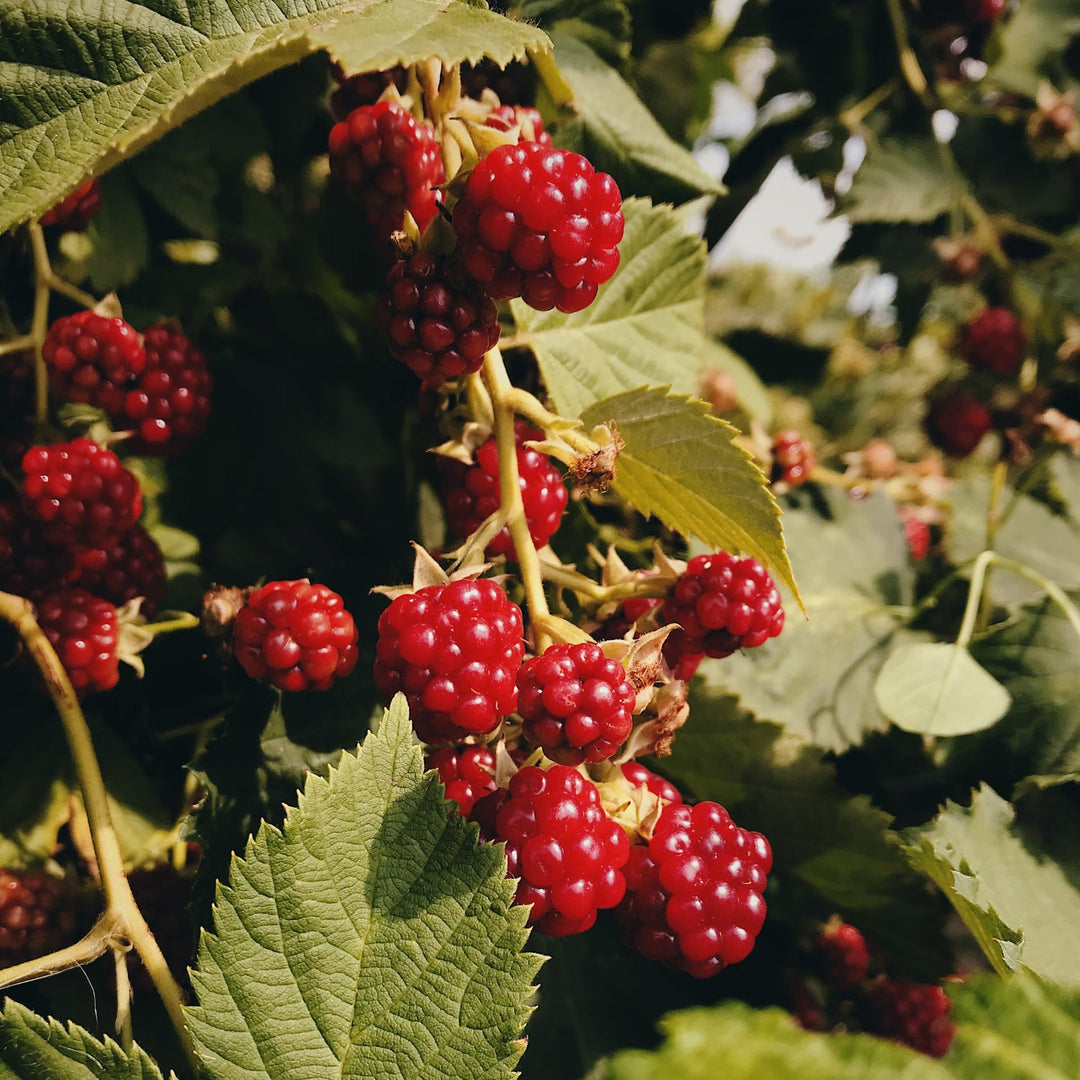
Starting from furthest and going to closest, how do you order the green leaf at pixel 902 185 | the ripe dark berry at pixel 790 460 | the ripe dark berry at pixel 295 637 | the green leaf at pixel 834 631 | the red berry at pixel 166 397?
the green leaf at pixel 902 185 → the ripe dark berry at pixel 790 460 → the green leaf at pixel 834 631 → the red berry at pixel 166 397 → the ripe dark berry at pixel 295 637

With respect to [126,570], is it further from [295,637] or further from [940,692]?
[940,692]

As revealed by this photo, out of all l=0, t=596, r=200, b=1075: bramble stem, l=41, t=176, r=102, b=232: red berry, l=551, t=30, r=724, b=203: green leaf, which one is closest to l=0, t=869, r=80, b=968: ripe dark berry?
l=0, t=596, r=200, b=1075: bramble stem

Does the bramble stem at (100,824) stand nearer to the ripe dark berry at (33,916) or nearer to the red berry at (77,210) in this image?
the ripe dark berry at (33,916)

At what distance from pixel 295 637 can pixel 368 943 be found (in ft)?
0.70

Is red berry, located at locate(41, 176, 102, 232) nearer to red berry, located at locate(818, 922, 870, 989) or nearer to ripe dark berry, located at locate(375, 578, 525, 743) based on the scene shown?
ripe dark berry, located at locate(375, 578, 525, 743)

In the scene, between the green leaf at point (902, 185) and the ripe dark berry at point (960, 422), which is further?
the ripe dark berry at point (960, 422)

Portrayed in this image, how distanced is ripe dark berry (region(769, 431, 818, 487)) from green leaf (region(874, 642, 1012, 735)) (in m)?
0.27

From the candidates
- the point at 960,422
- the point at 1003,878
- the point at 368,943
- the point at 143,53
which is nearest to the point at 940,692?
the point at 1003,878

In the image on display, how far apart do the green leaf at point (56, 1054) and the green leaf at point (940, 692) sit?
0.69m

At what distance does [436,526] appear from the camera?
899mm

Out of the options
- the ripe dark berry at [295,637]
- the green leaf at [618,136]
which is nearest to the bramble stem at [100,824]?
the ripe dark berry at [295,637]

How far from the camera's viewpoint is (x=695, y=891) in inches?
22.7

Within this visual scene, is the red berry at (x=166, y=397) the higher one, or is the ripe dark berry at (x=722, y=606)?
the red berry at (x=166, y=397)

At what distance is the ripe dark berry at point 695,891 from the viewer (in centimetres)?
58
